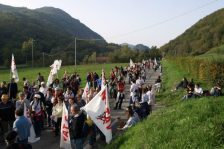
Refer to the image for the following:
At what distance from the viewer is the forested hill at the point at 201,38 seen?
12744cm

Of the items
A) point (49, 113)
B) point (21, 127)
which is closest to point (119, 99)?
point (49, 113)

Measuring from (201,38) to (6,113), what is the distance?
131170 mm

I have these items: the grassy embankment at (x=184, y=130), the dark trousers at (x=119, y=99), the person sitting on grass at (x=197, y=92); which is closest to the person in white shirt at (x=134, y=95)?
the dark trousers at (x=119, y=99)

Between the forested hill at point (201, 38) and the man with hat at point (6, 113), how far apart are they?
356 feet

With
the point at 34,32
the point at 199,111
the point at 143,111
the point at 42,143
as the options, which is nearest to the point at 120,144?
the point at 199,111

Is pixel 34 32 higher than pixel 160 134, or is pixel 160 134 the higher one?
pixel 34 32

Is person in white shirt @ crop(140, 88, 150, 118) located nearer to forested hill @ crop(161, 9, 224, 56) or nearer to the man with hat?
the man with hat

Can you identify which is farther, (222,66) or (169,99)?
(222,66)

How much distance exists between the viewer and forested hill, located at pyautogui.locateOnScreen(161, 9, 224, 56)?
127 meters

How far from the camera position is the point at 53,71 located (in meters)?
24.8

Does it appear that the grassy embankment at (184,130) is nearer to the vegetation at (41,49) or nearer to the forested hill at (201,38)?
the vegetation at (41,49)

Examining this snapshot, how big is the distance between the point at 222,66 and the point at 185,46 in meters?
118

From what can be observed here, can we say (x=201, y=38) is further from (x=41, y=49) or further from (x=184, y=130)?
(x=184, y=130)

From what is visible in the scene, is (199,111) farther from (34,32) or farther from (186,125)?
(34,32)
